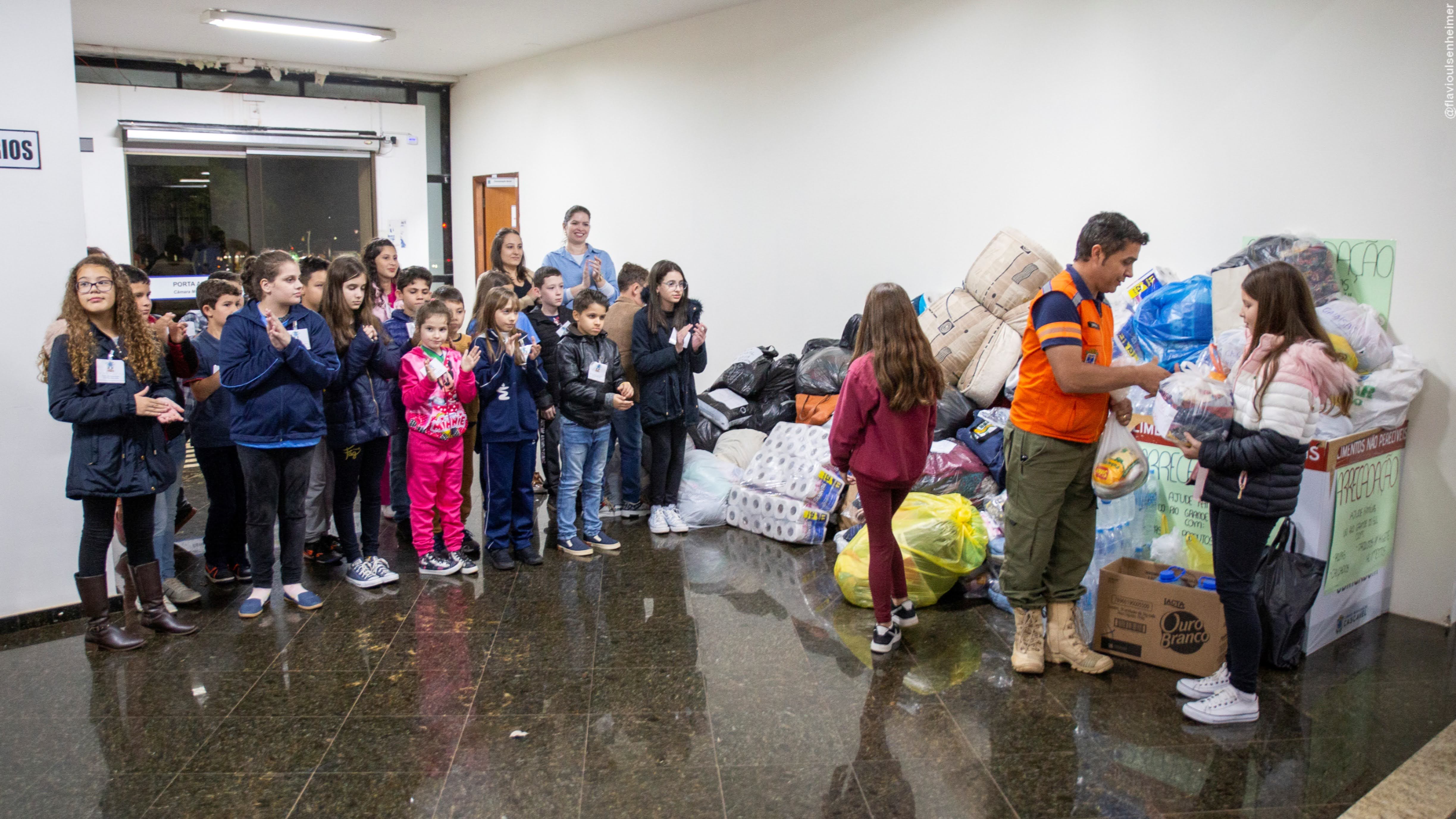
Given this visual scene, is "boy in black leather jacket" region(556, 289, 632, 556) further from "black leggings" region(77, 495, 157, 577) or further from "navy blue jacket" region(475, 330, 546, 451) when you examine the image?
"black leggings" region(77, 495, 157, 577)

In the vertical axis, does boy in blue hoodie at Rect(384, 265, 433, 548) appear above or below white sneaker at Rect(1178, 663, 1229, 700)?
above

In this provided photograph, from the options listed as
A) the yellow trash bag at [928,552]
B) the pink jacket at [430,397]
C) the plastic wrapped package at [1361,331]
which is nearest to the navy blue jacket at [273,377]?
the pink jacket at [430,397]

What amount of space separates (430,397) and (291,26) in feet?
18.1

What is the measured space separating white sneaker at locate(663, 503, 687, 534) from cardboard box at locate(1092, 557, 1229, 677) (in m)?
2.27

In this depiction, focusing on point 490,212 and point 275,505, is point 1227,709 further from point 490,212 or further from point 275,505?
point 490,212

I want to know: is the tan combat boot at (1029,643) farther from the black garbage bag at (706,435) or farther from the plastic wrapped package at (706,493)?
the black garbage bag at (706,435)

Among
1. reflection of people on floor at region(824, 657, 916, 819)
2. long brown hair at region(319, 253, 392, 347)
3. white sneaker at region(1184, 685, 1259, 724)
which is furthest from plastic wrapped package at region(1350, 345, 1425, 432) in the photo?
long brown hair at region(319, 253, 392, 347)

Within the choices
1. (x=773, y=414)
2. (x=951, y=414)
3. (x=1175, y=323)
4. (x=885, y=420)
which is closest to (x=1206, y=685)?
(x=885, y=420)

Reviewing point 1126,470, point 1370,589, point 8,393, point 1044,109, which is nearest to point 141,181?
point 8,393

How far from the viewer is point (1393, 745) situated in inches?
116

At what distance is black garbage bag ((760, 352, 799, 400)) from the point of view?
6.14m

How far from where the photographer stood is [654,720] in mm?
3098

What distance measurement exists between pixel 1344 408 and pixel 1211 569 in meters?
1.09

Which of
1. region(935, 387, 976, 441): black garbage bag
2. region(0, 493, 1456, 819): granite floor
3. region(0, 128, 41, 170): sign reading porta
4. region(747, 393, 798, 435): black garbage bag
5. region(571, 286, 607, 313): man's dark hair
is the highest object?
region(0, 128, 41, 170): sign reading porta
